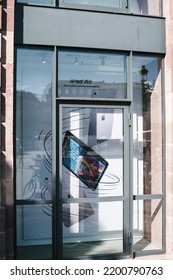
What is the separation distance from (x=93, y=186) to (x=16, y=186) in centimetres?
140

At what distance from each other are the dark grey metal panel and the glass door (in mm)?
1109

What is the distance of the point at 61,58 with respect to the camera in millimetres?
5652

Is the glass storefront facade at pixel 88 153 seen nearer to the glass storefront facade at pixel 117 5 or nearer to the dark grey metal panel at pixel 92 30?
the dark grey metal panel at pixel 92 30

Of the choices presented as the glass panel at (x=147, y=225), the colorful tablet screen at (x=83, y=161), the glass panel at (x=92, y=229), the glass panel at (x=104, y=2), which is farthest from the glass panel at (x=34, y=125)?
the glass panel at (x=147, y=225)

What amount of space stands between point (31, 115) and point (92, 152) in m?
1.29

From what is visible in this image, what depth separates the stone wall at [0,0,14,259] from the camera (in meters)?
4.98

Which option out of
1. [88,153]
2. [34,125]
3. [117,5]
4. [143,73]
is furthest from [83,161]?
[117,5]

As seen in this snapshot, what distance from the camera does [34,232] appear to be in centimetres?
571

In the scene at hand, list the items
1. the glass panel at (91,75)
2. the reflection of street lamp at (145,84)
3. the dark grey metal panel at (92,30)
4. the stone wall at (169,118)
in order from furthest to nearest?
the reflection of street lamp at (145,84) < the stone wall at (169,118) < the glass panel at (91,75) < the dark grey metal panel at (92,30)

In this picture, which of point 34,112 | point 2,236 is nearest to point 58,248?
point 2,236

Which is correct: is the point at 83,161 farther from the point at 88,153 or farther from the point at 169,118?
the point at 169,118

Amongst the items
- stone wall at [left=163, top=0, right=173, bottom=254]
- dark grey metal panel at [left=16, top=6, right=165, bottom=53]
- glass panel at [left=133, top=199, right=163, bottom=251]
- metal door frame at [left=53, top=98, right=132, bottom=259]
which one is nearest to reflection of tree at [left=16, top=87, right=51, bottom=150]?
metal door frame at [left=53, top=98, right=132, bottom=259]

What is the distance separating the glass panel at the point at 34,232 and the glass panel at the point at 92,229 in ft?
1.02

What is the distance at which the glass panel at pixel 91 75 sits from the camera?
5.70 meters
